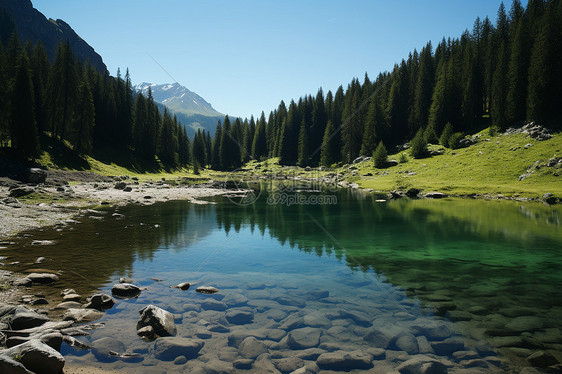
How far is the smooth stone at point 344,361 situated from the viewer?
7254 millimetres

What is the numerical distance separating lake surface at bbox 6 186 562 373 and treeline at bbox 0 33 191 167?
35.5m

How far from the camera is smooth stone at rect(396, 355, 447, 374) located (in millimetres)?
7047

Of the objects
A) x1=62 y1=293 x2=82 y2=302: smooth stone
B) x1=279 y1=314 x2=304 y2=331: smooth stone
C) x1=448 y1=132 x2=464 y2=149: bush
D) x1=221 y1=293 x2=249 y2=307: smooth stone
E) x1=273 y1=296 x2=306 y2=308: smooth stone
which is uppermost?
x1=448 y1=132 x2=464 y2=149: bush

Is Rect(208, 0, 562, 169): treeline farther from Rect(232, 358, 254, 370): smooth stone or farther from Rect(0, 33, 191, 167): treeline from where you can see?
Rect(232, 358, 254, 370): smooth stone

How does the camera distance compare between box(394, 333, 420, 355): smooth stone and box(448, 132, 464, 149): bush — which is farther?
box(448, 132, 464, 149): bush

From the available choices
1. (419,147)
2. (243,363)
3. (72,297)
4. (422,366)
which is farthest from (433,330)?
(419,147)

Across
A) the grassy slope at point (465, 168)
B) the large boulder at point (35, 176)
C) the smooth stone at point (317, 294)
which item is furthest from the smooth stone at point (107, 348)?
the grassy slope at point (465, 168)

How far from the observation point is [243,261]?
1678cm

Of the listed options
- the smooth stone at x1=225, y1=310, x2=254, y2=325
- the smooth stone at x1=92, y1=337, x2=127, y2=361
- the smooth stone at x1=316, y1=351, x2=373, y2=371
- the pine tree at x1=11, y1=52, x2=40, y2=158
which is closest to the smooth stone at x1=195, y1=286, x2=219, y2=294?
the smooth stone at x1=225, y1=310, x2=254, y2=325

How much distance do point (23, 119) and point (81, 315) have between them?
51086 mm

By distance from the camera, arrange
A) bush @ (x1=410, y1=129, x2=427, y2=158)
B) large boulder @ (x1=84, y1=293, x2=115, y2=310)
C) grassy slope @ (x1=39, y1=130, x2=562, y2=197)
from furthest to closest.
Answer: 1. bush @ (x1=410, y1=129, x2=427, y2=158)
2. grassy slope @ (x1=39, y1=130, x2=562, y2=197)
3. large boulder @ (x1=84, y1=293, x2=115, y2=310)

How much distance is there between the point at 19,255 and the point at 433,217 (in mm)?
32483

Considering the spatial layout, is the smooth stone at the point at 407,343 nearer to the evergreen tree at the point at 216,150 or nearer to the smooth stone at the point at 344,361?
the smooth stone at the point at 344,361

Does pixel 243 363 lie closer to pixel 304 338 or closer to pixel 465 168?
pixel 304 338
